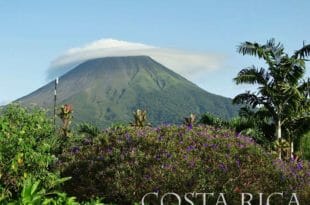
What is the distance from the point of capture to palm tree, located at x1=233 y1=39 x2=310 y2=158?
27.6 m

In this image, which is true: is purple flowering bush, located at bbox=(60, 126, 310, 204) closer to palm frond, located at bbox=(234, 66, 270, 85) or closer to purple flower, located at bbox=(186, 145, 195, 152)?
purple flower, located at bbox=(186, 145, 195, 152)

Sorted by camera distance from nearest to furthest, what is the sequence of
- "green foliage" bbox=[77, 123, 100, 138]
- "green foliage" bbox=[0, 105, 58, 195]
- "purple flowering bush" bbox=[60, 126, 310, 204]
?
"green foliage" bbox=[0, 105, 58, 195]
"purple flowering bush" bbox=[60, 126, 310, 204]
"green foliage" bbox=[77, 123, 100, 138]

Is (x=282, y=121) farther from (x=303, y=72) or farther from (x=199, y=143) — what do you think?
(x=199, y=143)

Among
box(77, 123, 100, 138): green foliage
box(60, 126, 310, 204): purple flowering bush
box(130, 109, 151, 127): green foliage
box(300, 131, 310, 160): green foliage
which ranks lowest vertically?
box(300, 131, 310, 160): green foliage

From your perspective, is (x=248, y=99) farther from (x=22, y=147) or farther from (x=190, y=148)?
(x=22, y=147)

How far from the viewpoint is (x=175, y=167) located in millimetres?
11922

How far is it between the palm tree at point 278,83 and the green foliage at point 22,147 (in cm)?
1711

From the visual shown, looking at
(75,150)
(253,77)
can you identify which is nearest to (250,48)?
(253,77)

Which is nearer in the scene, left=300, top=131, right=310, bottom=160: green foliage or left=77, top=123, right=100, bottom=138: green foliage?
left=77, top=123, right=100, bottom=138: green foliage

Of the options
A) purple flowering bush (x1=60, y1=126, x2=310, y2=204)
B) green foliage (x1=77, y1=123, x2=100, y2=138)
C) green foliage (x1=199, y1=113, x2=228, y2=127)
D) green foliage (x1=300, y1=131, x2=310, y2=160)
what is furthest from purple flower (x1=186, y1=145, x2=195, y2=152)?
green foliage (x1=300, y1=131, x2=310, y2=160)

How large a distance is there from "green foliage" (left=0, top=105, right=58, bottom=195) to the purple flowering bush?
1.37 meters

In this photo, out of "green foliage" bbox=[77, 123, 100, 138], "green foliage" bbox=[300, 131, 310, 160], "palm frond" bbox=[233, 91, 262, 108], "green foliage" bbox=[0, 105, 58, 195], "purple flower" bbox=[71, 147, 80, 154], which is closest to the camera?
"green foliage" bbox=[0, 105, 58, 195]

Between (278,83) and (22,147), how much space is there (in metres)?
19.3

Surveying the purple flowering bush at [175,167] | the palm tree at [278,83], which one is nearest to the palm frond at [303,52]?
the palm tree at [278,83]
